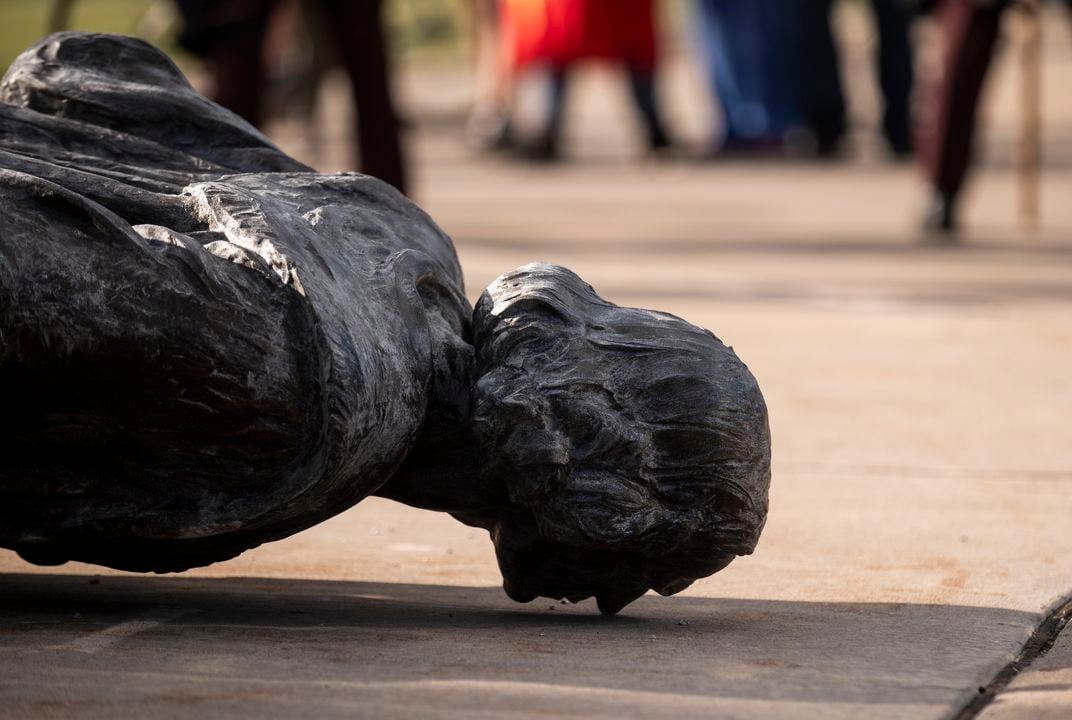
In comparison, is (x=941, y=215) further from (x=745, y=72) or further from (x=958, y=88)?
(x=745, y=72)

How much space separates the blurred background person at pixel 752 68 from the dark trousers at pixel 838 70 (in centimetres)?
33

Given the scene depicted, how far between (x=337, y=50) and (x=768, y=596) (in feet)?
15.5

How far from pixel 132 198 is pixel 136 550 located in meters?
0.45

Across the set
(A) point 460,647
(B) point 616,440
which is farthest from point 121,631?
(B) point 616,440

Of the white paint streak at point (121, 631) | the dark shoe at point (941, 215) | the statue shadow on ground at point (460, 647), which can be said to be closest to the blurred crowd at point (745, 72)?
the dark shoe at point (941, 215)

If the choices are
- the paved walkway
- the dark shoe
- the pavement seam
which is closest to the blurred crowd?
the dark shoe

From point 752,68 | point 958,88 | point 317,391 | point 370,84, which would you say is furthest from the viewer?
point 752,68

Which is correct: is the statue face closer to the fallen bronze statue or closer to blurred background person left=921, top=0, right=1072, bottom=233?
the fallen bronze statue

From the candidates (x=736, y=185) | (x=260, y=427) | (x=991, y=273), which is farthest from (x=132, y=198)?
(x=736, y=185)

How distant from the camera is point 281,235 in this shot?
8.38ft

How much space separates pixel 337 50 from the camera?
7387mm

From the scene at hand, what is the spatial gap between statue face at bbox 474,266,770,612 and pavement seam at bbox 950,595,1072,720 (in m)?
0.38

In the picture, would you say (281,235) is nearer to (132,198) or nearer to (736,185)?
(132,198)

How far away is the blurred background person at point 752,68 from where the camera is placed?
1285cm
